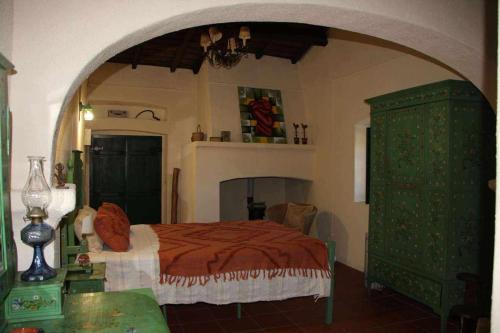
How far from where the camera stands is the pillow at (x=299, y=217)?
242 inches

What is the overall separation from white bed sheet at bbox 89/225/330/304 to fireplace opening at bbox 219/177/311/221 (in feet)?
13.4

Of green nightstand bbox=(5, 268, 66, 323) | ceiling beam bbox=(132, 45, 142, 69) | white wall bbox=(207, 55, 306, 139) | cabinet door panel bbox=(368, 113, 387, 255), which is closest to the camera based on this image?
green nightstand bbox=(5, 268, 66, 323)

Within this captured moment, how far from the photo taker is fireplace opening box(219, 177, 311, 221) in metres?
8.12

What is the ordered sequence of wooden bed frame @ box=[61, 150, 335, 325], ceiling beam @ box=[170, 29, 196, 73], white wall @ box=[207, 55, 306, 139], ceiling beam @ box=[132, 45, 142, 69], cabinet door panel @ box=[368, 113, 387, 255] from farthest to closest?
white wall @ box=[207, 55, 306, 139] < ceiling beam @ box=[132, 45, 142, 69] < ceiling beam @ box=[170, 29, 196, 73] < cabinet door panel @ box=[368, 113, 387, 255] < wooden bed frame @ box=[61, 150, 335, 325]

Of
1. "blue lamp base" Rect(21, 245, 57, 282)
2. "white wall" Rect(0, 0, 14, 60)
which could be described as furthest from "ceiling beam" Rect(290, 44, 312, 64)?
"blue lamp base" Rect(21, 245, 57, 282)

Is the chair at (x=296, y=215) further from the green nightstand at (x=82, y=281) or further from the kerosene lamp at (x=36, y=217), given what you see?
the kerosene lamp at (x=36, y=217)

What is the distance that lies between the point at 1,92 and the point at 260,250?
8.74 feet

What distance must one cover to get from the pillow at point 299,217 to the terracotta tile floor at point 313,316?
1528mm

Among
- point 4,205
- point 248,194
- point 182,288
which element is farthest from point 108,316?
point 248,194

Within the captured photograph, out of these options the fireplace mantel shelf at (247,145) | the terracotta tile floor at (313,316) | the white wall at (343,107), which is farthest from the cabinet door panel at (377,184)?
the fireplace mantel shelf at (247,145)

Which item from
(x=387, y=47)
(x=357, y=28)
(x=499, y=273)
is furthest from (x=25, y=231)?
(x=387, y=47)

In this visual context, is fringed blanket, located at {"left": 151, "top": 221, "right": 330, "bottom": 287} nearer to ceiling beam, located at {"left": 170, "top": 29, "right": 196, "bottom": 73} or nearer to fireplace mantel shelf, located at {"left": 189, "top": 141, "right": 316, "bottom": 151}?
fireplace mantel shelf, located at {"left": 189, "top": 141, "right": 316, "bottom": 151}

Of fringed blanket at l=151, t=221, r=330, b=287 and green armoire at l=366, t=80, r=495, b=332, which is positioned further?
green armoire at l=366, t=80, r=495, b=332

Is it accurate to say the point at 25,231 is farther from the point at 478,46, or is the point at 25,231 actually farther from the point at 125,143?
the point at 125,143
